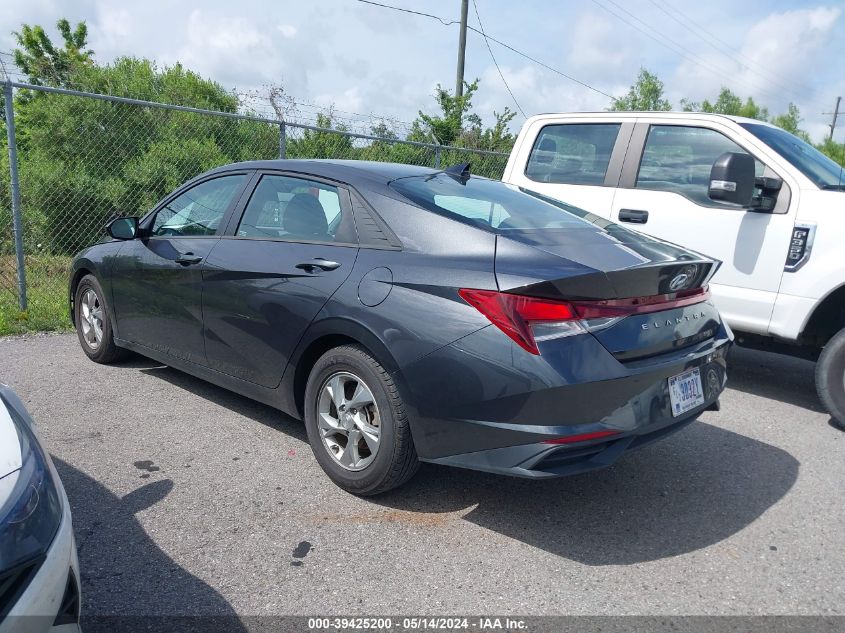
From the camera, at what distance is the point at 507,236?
10.2 ft

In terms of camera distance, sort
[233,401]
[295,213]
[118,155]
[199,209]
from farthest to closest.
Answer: [118,155] < [233,401] < [199,209] < [295,213]

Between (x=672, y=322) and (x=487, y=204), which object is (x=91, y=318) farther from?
(x=672, y=322)

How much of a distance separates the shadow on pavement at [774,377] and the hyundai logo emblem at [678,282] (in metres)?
2.66

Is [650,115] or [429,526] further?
[650,115]

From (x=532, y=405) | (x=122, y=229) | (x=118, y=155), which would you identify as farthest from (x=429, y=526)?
(x=118, y=155)

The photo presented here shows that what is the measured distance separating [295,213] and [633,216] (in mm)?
2911

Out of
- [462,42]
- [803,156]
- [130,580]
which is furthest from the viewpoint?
[462,42]

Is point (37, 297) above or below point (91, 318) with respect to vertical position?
below

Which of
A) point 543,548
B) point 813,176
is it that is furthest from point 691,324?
point 813,176

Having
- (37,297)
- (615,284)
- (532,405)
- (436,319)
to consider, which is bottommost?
(37,297)

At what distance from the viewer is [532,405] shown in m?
2.75

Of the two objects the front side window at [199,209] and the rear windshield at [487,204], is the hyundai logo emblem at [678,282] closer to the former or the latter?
the rear windshield at [487,204]

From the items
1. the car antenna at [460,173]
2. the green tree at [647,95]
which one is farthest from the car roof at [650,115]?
the green tree at [647,95]

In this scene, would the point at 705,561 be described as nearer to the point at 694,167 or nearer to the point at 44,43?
the point at 694,167
